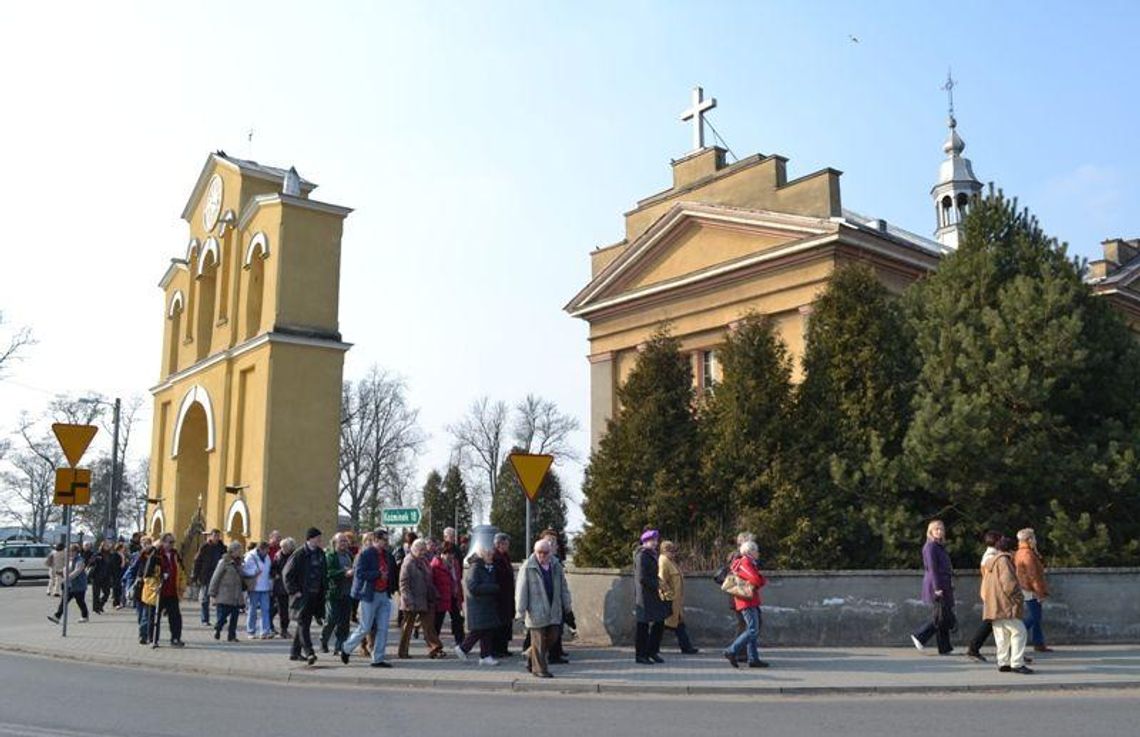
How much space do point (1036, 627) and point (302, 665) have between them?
9.99 metres

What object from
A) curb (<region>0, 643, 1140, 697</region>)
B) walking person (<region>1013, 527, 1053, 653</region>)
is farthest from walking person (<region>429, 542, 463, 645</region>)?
walking person (<region>1013, 527, 1053, 653</region>)

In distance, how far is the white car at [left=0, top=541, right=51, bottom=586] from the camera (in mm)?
40969

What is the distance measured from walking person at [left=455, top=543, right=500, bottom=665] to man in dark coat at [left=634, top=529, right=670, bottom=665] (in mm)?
1903

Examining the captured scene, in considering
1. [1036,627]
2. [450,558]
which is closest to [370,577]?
[450,558]

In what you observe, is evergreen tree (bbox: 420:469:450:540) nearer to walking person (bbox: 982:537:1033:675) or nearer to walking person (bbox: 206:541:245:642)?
walking person (bbox: 206:541:245:642)

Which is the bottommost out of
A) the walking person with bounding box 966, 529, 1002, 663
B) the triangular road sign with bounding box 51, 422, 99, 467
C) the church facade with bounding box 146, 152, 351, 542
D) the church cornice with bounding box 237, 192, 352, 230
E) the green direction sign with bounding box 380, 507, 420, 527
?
the walking person with bounding box 966, 529, 1002, 663

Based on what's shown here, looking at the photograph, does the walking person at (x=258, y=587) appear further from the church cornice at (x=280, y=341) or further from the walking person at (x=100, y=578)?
the church cornice at (x=280, y=341)

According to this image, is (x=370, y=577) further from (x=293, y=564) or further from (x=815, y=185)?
(x=815, y=185)

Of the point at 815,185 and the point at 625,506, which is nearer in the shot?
the point at 625,506

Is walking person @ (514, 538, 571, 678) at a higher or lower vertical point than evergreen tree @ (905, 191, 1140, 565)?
lower

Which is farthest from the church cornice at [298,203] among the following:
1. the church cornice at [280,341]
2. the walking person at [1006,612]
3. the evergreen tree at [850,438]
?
the walking person at [1006,612]

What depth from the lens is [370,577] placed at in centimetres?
1373

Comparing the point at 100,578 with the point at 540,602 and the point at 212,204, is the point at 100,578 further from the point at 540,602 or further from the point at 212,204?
the point at 540,602

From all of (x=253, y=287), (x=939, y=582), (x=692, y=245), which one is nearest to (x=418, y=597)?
(x=939, y=582)
